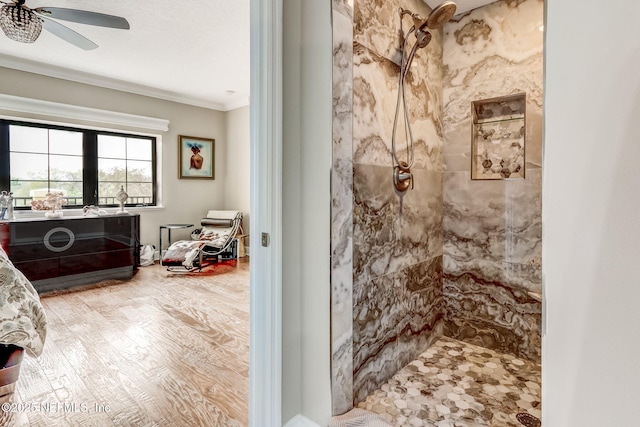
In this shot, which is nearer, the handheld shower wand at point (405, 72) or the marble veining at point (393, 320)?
the marble veining at point (393, 320)

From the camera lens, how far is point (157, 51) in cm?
353

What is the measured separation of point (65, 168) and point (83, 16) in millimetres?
2696

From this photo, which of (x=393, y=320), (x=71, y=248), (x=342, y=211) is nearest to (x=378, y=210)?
(x=342, y=211)

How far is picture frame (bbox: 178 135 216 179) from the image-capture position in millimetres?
5320

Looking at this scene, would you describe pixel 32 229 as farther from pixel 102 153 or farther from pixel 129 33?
pixel 129 33

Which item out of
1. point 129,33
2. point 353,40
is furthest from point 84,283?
point 353,40

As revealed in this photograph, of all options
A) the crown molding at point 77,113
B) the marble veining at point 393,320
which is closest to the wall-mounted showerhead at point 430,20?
the marble veining at point 393,320

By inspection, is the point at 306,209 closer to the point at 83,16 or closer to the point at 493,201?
the point at 493,201

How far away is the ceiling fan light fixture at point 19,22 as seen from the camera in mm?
2238

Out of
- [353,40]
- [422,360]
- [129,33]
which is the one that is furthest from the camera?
[129,33]

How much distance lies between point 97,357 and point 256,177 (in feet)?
6.33

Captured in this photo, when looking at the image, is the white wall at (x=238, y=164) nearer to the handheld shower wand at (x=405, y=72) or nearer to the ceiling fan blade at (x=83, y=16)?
the ceiling fan blade at (x=83, y=16)

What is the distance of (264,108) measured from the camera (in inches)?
50.7

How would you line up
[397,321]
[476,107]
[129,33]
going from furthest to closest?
[129,33] < [476,107] < [397,321]
